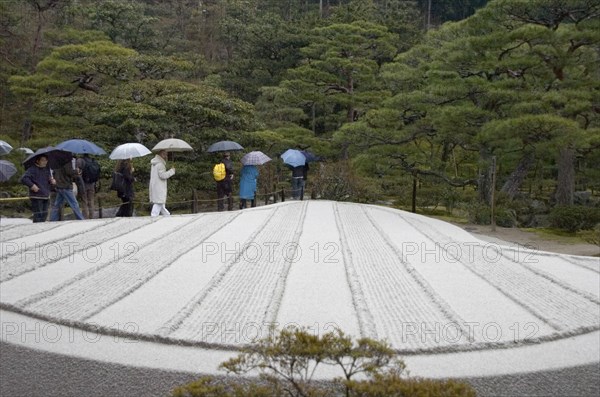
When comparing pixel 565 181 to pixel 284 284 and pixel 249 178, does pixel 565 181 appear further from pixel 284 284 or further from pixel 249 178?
pixel 284 284

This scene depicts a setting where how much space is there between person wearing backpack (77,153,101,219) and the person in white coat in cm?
75

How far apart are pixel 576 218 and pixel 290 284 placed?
7179mm

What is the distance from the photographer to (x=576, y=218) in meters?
9.55

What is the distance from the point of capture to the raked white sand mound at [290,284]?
338cm

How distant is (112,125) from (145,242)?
6521mm

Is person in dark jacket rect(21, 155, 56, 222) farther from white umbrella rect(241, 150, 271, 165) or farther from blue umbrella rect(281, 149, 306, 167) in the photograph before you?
blue umbrella rect(281, 149, 306, 167)

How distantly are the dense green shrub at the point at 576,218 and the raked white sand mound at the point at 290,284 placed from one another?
13.0 ft

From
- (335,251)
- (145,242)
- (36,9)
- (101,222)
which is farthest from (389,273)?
(36,9)

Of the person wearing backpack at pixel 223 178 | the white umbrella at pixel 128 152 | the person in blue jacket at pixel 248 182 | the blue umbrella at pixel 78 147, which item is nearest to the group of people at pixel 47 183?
the blue umbrella at pixel 78 147

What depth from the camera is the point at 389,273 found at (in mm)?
4707

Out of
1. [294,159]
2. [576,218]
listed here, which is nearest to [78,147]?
[294,159]

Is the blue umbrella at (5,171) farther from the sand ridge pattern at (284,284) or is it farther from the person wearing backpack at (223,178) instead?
the person wearing backpack at (223,178)

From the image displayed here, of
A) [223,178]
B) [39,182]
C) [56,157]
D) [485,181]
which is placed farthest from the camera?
[485,181]

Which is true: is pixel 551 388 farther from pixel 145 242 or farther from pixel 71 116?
pixel 71 116
